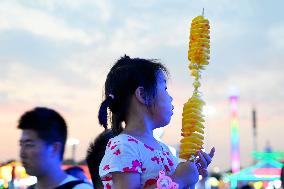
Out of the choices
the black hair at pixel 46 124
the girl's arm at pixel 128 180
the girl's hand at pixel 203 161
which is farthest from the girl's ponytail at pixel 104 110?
the black hair at pixel 46 124

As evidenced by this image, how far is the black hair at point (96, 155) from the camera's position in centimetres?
396

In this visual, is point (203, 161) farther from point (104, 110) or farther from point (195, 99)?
point (104, 110)

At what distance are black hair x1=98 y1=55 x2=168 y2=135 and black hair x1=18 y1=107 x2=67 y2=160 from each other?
89 cm

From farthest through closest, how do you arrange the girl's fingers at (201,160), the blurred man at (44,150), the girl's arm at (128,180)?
the blurred man at (44,150) < the girl's fingers at (201,160) < the girl's arm at (128,180)

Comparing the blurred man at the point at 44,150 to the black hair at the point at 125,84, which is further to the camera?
the blurred man at the point at 44,150

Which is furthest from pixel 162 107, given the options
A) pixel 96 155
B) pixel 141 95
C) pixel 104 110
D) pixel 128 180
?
pixel 96 155

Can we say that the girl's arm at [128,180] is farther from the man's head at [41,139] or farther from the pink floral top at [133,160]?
the man's head at [41,139]

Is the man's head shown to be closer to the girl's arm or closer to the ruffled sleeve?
the ruffled sleeve

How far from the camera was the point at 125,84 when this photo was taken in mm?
2531

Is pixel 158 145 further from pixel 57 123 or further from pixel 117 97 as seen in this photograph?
pixel 57 123

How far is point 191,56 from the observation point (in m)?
2.66

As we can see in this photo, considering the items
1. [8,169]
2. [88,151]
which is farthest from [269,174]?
[88,151]

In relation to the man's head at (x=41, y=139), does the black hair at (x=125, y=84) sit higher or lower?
higher

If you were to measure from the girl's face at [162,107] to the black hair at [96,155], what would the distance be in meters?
1.41
